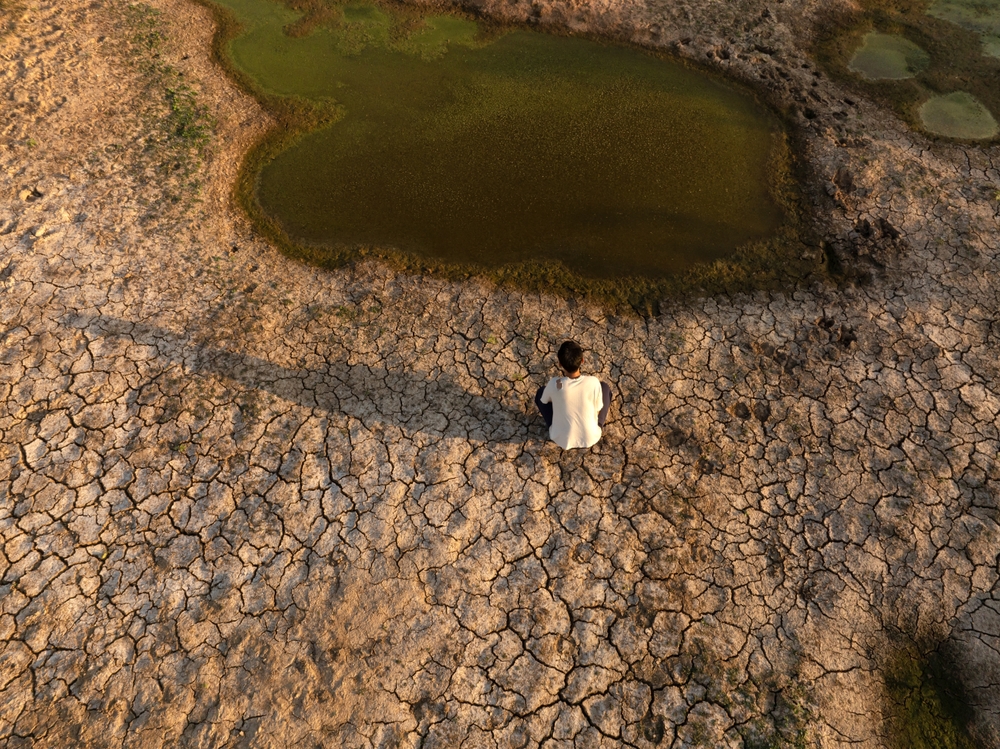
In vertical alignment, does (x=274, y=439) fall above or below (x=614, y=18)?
below

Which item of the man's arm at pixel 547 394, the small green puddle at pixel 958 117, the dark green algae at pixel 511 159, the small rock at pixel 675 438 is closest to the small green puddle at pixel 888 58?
the small green puddle at pixel 958 117

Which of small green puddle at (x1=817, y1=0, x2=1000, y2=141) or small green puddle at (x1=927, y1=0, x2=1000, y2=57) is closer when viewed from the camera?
small green puddle at (x1=817, y1=0, x2=1000, y2=141)

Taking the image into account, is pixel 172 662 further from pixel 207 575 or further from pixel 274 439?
pixel 274 439

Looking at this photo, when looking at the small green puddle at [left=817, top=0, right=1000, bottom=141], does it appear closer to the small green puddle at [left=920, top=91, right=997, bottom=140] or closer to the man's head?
the small green puddle at [left=920, top=91, right=997, bottom=140]

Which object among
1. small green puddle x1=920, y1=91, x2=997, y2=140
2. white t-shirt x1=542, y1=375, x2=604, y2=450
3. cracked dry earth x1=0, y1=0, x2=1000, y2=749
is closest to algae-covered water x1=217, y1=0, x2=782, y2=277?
cracked dry earth x1=0, y1=0, x2=1000, y2=749

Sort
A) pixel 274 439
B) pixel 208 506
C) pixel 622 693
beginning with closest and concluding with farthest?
pixel 622 693 → pixel 208 506 → pixel 274 439

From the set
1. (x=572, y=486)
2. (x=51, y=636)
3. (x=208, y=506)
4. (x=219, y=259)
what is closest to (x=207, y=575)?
(x=208, y=506)

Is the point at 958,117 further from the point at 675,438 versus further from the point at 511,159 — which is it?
the point at 675,438
